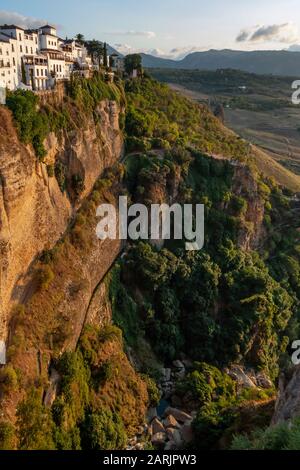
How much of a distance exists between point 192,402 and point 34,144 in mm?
24643

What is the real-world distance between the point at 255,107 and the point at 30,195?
135 m

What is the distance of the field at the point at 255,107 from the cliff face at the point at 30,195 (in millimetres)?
66305

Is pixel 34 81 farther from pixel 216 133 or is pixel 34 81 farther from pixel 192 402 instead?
pixel 216 133

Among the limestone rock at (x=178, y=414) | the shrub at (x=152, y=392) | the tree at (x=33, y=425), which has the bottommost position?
the limestone rock at (x=178, y=414)

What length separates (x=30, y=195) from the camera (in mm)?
29938

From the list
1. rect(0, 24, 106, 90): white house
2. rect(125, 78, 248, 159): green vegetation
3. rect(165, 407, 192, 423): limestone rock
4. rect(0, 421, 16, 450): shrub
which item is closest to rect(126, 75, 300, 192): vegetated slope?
rect(125, 78, 248, 159): green vegetation

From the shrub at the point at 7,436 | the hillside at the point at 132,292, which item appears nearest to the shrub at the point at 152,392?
the hillside at the point at 132,292

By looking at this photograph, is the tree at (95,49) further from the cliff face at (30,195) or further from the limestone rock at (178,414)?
the limestone rock at (178,414)

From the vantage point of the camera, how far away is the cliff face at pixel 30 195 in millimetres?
26688

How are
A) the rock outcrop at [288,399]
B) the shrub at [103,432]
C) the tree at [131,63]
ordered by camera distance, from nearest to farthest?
the rock outcrop at [288,399], the shrub at [103,432], the tree at [131,63]

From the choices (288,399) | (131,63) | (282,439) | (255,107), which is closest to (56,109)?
(288,399)

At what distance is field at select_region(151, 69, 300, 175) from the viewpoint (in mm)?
113438

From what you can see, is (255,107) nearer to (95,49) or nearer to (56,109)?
(95,49)

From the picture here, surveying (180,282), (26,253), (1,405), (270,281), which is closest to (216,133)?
(270,281)
